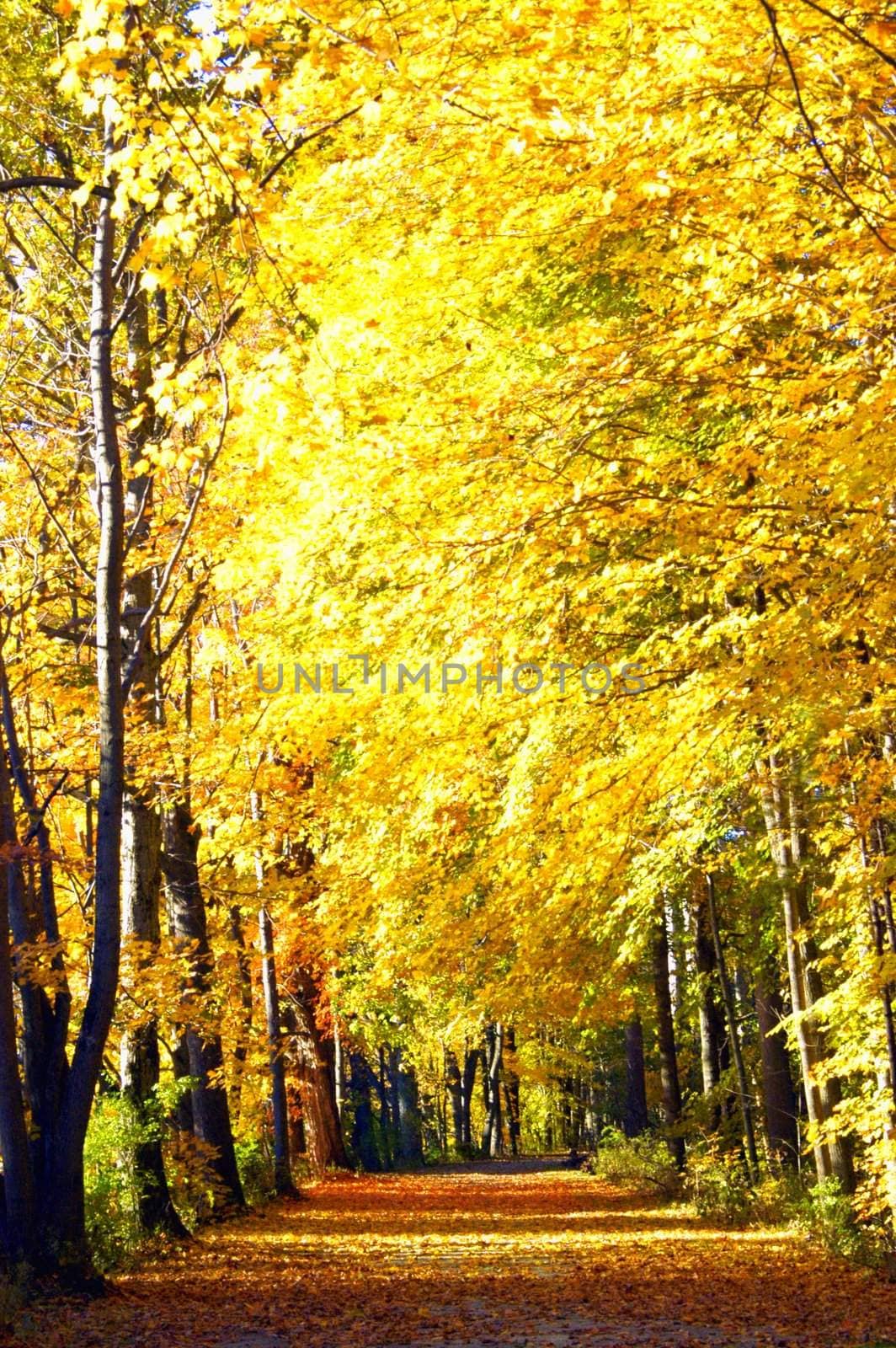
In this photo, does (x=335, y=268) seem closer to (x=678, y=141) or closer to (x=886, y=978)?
(x=678, y=141)

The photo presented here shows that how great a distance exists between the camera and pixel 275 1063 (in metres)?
20.7

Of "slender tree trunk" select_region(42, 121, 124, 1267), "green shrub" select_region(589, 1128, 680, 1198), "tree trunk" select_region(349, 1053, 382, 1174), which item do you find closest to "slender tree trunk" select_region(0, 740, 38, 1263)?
"slender tree trunk" select_region(42, 121, 124, 1267)

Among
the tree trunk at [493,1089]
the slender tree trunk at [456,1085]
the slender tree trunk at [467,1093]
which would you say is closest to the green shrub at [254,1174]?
the tree trunk at [493,1089]

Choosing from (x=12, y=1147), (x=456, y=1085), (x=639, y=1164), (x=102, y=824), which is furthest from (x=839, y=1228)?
(x=456, y=1085)

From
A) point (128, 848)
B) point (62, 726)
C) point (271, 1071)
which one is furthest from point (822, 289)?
point (271, 1071)

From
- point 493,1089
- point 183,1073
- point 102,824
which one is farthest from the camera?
point 493,1089

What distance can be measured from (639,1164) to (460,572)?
17.2 m

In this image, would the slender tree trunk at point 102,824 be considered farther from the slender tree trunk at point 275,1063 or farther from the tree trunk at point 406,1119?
the tree trunk at point 406,1119

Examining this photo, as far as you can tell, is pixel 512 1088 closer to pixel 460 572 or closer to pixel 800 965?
pixel 800 965

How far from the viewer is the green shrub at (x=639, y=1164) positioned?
20375 millimetres

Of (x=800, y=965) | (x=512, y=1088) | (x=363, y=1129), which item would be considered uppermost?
(x=800, y=965)

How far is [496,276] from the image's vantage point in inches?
392

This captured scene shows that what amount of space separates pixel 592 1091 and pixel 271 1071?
23373 millimetres

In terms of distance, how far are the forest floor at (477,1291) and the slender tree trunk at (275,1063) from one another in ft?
6.00
